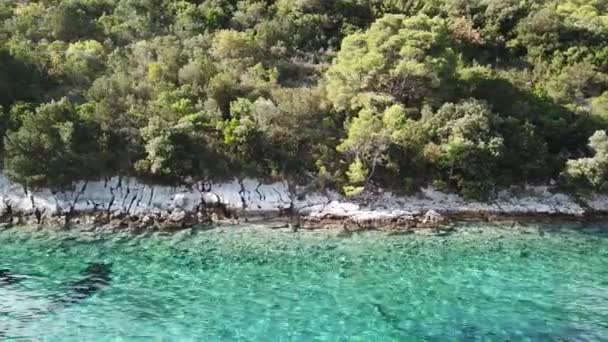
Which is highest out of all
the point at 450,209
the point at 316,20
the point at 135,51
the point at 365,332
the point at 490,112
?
the point at 316,20

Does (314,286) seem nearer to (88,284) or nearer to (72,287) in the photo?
(88,284)

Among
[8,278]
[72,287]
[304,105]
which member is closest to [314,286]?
[72,287]

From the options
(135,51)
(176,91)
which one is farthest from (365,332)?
(135,51)

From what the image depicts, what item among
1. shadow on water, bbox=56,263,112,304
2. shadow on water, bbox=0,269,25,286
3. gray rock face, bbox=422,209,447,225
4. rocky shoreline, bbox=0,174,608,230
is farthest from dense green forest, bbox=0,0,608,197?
shadow on water, bbox=56,263,112,304

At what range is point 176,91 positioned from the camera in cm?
3756

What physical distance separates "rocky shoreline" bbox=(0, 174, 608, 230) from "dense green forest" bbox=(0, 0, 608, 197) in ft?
3.03

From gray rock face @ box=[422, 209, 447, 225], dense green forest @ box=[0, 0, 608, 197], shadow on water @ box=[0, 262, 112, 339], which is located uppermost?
dense green forest @ box=[0, 0, 608, 197]

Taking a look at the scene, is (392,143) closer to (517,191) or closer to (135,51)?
(517,191)

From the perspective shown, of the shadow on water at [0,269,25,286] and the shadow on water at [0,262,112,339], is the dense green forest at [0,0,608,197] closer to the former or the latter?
the shadow on water at [0,269,25,286]

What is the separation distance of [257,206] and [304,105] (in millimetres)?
7748

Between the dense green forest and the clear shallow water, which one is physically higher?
the dense green forest

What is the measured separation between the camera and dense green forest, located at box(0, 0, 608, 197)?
33.7 meters

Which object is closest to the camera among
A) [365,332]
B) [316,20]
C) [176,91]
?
[365,332]

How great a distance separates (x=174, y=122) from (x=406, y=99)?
16.1 m
